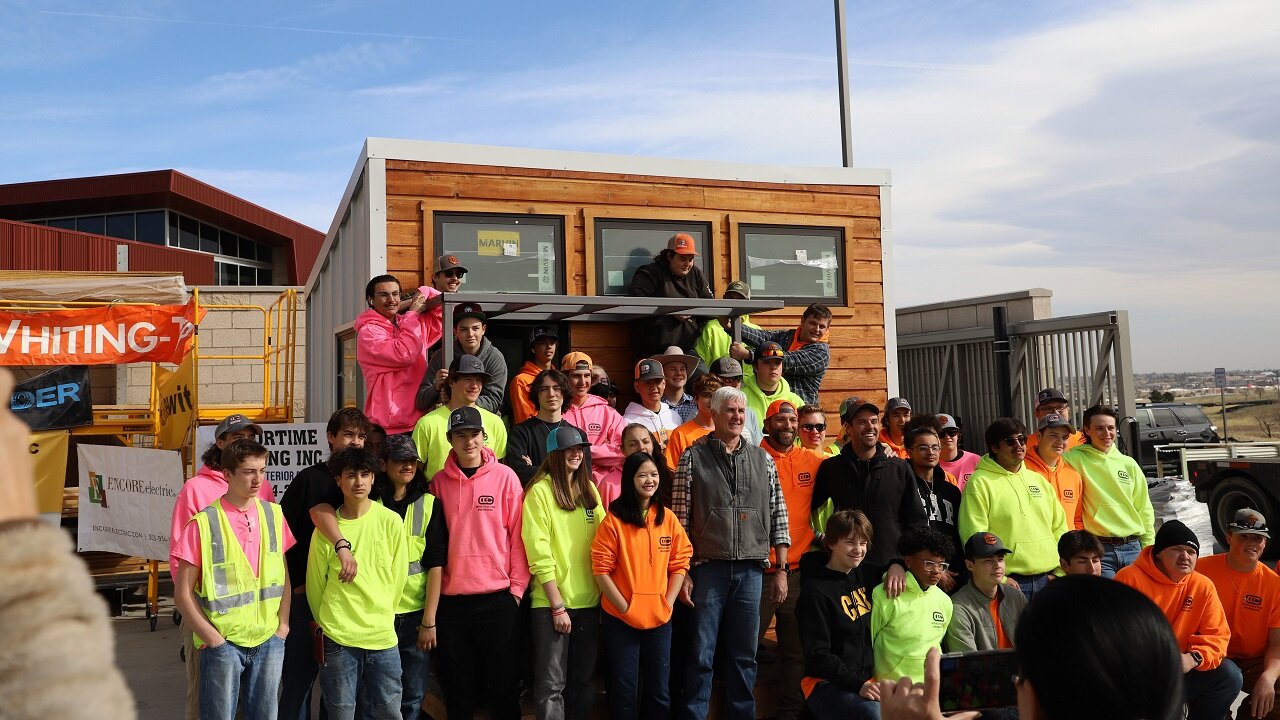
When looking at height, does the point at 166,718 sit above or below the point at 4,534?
below

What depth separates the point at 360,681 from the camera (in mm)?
5320

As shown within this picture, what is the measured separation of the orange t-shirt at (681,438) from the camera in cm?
652

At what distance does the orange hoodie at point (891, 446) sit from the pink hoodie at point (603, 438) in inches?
77.2

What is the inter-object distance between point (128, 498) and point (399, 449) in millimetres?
5425

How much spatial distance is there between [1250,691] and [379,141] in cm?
738

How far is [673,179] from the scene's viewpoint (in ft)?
29.1

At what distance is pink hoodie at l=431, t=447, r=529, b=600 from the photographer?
5562 mm

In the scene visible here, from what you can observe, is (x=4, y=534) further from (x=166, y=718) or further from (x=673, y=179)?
(x=673, y=179)

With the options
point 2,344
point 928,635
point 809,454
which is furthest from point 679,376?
point 2,344

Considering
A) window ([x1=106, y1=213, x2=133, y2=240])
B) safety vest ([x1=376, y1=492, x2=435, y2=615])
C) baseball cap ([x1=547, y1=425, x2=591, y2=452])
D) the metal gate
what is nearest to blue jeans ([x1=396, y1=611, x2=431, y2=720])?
safety vest ([x1=376, y1=492, x2=435, y2=615])

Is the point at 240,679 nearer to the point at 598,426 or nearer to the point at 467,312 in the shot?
the point at 598,426

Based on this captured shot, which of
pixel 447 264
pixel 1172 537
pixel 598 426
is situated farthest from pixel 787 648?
pixel 447 264

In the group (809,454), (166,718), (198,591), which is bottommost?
(166,718)

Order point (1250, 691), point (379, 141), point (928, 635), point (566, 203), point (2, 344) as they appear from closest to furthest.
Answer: point (928, 635)
point (1250, 691)
point (379, 141)
point (566, 203)
point (2, 344)
